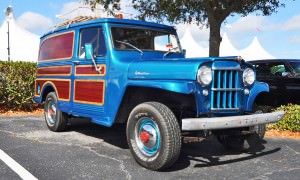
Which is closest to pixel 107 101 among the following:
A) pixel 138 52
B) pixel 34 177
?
pixel 138 52

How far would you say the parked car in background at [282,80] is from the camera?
852 cm

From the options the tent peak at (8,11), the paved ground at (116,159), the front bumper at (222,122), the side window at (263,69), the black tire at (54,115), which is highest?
the tent peak at (8,11)

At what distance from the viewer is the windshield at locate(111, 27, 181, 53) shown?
521 centimetres

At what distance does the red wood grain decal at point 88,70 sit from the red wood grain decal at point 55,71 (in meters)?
0.31

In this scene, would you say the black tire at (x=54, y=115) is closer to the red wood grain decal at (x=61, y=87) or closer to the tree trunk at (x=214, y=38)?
the red wood grain decal at (x=61, y=87)

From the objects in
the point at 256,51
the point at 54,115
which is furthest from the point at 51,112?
the point at 256,51

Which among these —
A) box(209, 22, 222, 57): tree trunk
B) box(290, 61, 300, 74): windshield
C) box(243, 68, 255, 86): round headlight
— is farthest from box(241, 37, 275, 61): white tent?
box(243, 68, 255, 86): round headlight

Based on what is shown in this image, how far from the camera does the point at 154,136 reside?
13.7 ft

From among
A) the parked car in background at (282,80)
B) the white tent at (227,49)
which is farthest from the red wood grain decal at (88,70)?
the white tent at (227,49)

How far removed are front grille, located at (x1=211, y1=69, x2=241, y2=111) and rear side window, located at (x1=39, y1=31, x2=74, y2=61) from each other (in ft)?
9.51

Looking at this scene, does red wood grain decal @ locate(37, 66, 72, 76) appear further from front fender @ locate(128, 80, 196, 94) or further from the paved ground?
front fender @ locate(128, 80, 196, 94)

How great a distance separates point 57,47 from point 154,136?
331 centimetres

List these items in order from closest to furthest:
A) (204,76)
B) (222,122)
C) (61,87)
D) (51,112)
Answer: (222,122)
(204,76)
(61,87)
(51,112)

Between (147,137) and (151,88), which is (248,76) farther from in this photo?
(147,137)
